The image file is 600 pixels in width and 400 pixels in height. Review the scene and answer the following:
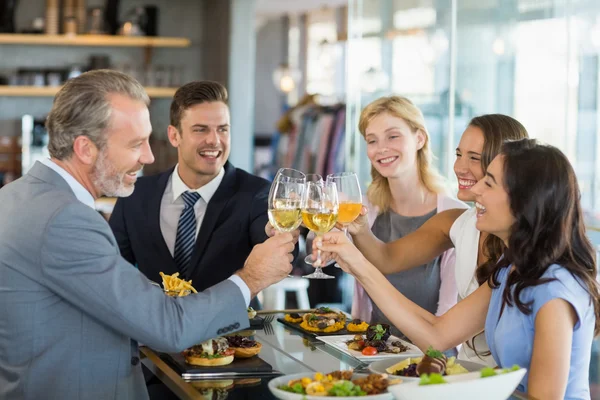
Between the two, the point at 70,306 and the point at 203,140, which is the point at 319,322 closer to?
the point at 70,306

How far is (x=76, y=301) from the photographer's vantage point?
1901 millimetres

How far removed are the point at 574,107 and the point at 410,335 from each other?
66.5 inches

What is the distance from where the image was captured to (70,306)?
1.94 m

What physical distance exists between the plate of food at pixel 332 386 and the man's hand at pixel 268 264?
1.15 feet

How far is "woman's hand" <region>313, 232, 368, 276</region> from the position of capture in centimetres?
230

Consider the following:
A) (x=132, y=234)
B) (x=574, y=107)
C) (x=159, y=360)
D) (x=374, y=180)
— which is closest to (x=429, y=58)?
(x=574, y=107)

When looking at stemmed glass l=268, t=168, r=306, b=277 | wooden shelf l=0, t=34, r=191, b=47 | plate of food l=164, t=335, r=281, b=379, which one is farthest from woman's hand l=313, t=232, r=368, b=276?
wooden shelf l=0, t=34, r=191, b=47

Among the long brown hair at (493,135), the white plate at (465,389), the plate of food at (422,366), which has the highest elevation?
the long brown hair at (493,135)

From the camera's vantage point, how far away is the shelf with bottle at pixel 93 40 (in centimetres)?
664

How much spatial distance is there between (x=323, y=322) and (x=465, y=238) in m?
0.57

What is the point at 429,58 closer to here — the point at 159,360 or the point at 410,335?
the point at 410,335

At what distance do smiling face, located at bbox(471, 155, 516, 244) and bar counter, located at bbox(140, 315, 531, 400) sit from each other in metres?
0.45

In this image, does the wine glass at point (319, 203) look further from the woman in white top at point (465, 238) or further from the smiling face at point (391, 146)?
the smiling face at point (391, 146)

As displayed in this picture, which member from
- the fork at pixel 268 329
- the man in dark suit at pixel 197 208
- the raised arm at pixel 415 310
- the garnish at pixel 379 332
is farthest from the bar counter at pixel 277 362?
the man in dark suit at pixel 197 208
